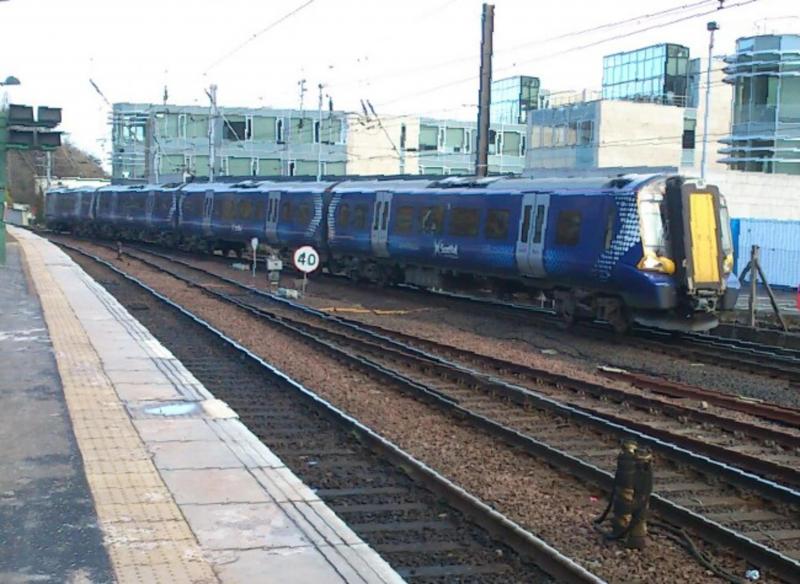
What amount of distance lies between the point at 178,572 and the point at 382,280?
22583mm

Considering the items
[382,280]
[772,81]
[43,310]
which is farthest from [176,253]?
[772,81]

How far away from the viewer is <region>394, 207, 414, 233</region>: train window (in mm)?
25508

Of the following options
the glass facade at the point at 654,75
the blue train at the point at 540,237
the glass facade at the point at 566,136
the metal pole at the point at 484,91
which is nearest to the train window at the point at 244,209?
the blue train at the point at 540,237

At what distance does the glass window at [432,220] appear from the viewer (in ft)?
79.0

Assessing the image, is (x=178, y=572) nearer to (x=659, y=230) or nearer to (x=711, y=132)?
(x=659, y=230)

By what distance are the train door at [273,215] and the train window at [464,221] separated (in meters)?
11.8

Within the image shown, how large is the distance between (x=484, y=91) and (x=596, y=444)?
1833 centimetres

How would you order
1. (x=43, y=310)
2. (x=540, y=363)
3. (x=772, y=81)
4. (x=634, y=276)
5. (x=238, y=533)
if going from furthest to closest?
1. (x=772, y=81)
2. (x=43, y=310)
3. (x=634, y=276)
4. (x=540, y=363)
5. (x=238, y=533)

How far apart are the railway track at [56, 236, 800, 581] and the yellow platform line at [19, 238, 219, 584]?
356 centimetres

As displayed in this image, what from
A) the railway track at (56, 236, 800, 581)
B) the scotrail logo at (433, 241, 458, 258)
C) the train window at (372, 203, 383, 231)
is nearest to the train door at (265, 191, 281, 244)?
the train window at (372, 203, 383, 231)

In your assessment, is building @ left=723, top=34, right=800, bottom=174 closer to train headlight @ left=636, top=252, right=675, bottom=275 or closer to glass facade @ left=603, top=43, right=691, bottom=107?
glass facade @ left=603, top=43, right=691, bottom=107

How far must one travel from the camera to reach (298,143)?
81.4 metres

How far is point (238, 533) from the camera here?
21.5ft

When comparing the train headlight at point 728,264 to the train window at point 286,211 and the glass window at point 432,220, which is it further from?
the train window at point 286,211
